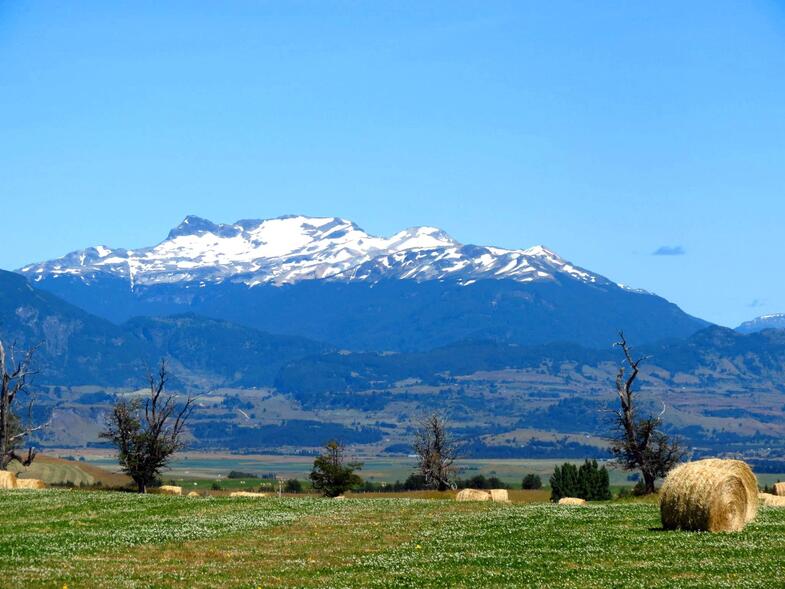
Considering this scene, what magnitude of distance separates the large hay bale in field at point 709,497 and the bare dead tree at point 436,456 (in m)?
73.8

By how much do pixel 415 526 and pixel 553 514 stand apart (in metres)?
7.27

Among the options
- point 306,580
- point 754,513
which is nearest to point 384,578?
point 306,580

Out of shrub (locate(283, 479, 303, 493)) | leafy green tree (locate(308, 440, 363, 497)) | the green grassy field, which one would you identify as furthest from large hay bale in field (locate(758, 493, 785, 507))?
shrub (locate(283, 479, 303, 493))

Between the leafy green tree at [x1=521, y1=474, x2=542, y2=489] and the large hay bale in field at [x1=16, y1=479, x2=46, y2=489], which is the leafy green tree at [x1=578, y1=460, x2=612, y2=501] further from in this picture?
the large hay bale in field at [x1=16, y1=479, x2=46, y2=489]

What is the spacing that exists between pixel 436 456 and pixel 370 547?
250ft

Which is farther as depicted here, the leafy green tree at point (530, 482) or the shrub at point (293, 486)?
the leafy green tree at point (530, 482)

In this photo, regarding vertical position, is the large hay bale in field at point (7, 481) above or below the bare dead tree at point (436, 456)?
below

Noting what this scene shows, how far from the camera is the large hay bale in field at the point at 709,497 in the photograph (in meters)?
43.2

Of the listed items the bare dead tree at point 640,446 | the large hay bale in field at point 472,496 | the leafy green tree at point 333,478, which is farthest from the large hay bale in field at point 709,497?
the leafy green tree at point 333,478

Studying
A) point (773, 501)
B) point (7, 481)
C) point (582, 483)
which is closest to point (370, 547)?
point (773, 501)

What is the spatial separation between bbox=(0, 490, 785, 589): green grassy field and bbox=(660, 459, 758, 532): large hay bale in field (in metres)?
1.14

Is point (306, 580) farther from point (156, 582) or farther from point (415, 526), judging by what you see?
point (415, 526)

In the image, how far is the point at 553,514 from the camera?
5369 cm

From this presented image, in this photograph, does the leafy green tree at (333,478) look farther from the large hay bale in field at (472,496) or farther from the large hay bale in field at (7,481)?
the large hay bale in field at (7,481)
